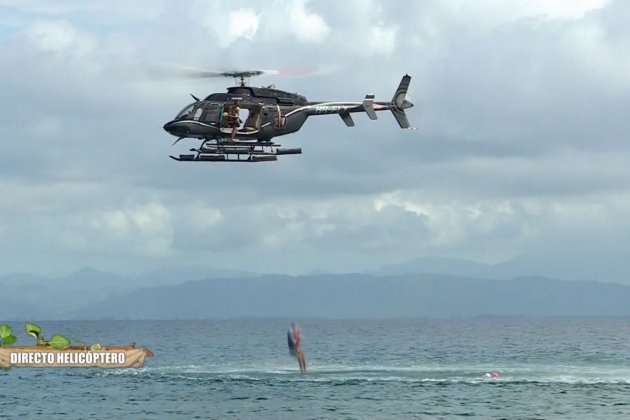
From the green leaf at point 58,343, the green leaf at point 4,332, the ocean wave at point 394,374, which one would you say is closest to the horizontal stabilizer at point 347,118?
the ocean wave at point 394,374

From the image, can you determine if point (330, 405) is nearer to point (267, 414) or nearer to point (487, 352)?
point (267, 414)

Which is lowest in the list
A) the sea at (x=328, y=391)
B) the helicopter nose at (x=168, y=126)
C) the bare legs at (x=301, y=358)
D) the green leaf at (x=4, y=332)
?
the sea at (x=328, y=391)

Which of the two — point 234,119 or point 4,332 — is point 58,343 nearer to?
point 4,332

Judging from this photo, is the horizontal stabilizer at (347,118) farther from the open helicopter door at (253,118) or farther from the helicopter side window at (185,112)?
the helicopter side window at (185,112)

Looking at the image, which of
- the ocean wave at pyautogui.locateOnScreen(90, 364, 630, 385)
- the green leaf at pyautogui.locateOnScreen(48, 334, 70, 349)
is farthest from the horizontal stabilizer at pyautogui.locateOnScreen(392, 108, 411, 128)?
the green leaf at pyautogui.locateOnScreen(48, 334, 70, 349)

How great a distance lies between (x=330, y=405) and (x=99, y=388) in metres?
23.1

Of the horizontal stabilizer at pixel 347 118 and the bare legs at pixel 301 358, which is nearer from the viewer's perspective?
the horizontal stabilizer at pixel 347 118

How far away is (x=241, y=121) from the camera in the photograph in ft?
217

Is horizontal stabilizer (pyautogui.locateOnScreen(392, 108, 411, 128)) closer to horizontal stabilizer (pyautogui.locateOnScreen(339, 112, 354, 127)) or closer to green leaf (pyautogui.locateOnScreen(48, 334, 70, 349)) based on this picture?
horizontal stabilizer (pyautogui.locateOnScreen(339, 112, 354, 127))

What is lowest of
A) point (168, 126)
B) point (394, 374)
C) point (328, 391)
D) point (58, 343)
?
point (328, 391)

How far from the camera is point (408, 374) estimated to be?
3620 inches

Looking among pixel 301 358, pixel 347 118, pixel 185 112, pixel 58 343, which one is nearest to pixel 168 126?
pixel 185 112

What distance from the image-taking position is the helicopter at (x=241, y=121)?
65.2 meters

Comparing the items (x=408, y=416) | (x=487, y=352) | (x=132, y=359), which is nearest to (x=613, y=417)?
(x=408, y=416)
